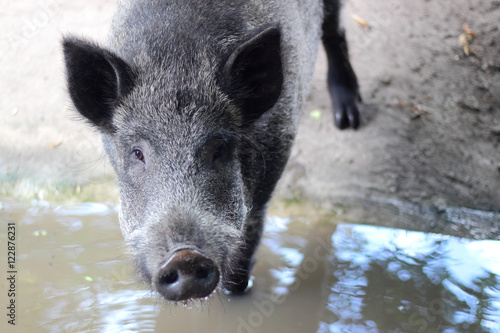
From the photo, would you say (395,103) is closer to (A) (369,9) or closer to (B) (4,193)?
(A) (369,9)

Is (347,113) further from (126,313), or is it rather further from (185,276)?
(185,276)

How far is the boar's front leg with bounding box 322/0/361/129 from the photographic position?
5680 mm

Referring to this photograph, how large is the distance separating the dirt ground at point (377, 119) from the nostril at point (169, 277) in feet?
8.94

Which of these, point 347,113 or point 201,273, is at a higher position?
point 347,113

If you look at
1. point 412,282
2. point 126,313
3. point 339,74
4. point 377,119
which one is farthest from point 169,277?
point 339,74

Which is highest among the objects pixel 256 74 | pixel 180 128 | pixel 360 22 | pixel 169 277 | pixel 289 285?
pixel 360 22

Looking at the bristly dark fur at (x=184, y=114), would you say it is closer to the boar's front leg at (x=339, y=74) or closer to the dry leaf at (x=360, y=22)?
the boar's front leg at (x=339, y=74)

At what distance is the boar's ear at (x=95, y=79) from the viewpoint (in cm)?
299

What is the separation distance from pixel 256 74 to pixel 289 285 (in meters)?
1.75

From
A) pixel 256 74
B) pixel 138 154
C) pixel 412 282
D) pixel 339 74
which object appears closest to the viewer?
pixel 138 154

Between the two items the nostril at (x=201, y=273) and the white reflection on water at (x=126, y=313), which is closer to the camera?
the nostril at (x=201, y=273)

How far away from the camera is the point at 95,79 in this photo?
126 inches

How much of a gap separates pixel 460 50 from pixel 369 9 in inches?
51.8

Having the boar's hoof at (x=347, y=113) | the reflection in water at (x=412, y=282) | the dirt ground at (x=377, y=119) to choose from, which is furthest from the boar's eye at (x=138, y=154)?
the boar's hoof at (x=347, y=113)
